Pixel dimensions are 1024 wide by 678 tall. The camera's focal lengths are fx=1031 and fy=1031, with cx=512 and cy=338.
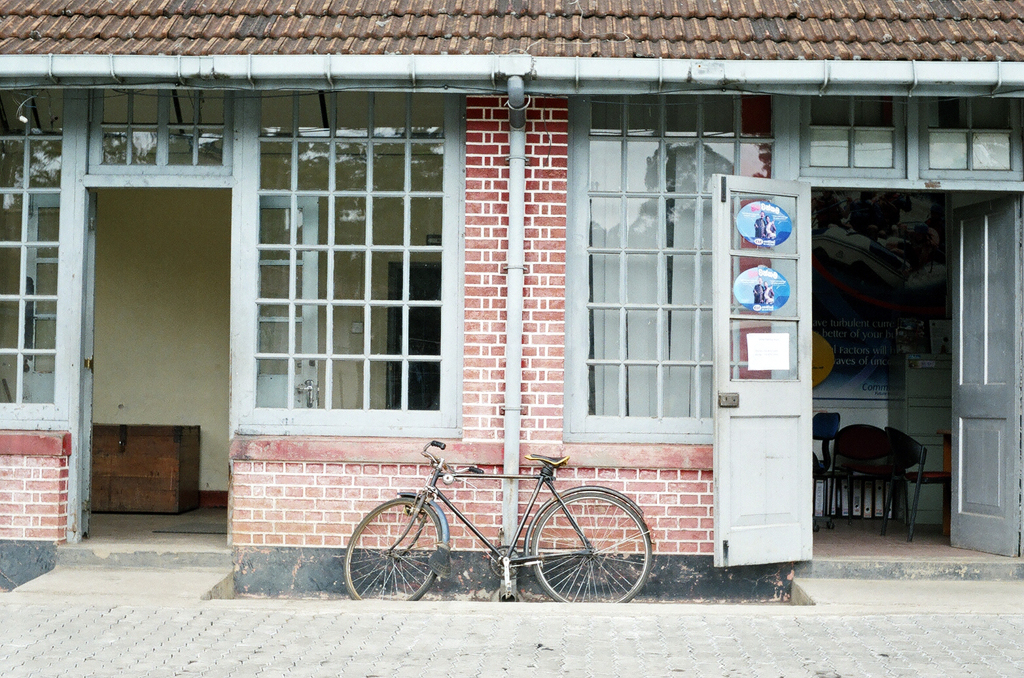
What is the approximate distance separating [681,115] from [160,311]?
5.62m

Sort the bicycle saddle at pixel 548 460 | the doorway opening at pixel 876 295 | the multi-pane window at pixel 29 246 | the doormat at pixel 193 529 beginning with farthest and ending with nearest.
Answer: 1. the doorway opening at pixel 876 295
2. the doormat at pixel 193 529
3. the multi-pane window at pixel 29 246
4. the bicycle saddle at pixel 548 460

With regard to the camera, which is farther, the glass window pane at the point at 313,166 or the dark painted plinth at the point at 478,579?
the glass window pane at the point at 313,166

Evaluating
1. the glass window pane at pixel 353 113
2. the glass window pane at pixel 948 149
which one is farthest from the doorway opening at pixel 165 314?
the glass window pane at pixel 948 149

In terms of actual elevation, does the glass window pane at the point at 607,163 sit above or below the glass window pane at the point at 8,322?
above

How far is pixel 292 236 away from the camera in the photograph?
6.96 m

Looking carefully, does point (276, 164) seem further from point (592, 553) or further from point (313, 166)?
point (592, 553)

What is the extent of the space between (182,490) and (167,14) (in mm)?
4293

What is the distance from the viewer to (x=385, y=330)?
22.7 ft

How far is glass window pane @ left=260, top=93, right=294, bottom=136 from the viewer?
697 cm

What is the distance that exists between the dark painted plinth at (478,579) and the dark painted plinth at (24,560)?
4.19 ft

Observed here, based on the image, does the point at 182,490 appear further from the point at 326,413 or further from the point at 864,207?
the point at 864,207

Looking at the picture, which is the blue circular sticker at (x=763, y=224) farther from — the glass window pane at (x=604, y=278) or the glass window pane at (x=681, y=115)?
the glass window pane at (x=604, y=278)

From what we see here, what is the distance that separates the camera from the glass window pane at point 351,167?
6.96 metres

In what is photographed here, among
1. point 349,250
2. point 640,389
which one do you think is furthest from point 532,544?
point 349,250
